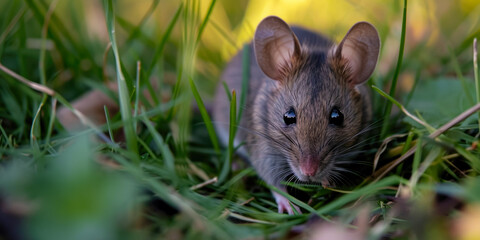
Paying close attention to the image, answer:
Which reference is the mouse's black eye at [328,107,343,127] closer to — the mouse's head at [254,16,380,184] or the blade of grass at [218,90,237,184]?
the mouse's head at [254,16,380,184]

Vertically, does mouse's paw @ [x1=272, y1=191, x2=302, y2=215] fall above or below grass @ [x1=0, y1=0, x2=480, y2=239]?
below

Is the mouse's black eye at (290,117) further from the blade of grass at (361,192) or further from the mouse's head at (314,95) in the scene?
the blade of grass at (361,192)

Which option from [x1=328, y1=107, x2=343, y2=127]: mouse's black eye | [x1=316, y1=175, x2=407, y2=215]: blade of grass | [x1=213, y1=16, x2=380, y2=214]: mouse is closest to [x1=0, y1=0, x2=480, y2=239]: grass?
[x1=316, y1=175, x2=407, y2=215]: blade of grass

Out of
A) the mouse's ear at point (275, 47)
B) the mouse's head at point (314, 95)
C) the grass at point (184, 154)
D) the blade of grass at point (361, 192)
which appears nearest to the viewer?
the grass at point (184, 154)

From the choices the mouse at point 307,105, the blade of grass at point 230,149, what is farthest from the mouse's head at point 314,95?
the blade of grass at point 230,149


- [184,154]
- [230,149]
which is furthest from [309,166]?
[184,154]

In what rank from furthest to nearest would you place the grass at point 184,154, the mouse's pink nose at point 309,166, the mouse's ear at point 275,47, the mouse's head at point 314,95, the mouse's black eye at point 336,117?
the mouse's ear at point 275,47
the mouse's black eye at point 336,117
the mouse's head at point 314,95
the mouse's pink nose at point 309,166
the grass at point 184,154
